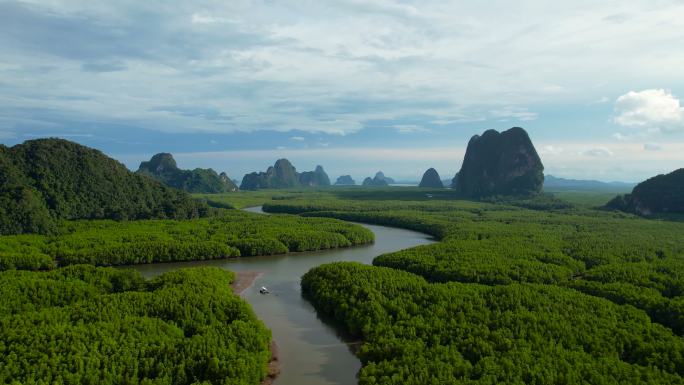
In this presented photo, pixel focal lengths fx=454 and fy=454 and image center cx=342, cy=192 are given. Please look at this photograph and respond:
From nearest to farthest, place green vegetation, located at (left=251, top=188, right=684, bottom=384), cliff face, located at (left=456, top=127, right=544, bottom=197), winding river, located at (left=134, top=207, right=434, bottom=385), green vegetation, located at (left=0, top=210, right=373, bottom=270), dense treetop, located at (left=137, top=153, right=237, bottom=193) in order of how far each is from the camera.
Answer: green vegetation, located at (left=251, top=188, right=684, bottom=384), winding river, located at (left=134, top=207, right=434, bottom=385), green vegetation, located at (left=0, top=210, right=373, bottom=270), cliff face, located at (left=456, top=127, right=544, bottom=197), dense treetop, located at (left=137, top=153, right=237, bottom=193)

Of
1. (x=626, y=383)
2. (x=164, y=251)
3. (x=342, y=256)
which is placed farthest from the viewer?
(x=342, y=256)

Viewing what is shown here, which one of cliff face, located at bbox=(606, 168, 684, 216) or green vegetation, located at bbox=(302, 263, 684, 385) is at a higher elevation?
cliff face, located at bbox=(606, 168, 684, 216)

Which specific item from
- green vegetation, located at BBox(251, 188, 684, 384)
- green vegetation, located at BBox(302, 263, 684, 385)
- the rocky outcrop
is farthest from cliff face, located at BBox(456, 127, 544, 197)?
green vegetation, located at BBox(302, 263, 684, 385)

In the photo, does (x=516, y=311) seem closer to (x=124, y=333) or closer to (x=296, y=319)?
(x=296, y=319)

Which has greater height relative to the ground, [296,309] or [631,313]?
Answer: [631,313]

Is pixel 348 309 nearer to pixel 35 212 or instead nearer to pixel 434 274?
pixel 434 274

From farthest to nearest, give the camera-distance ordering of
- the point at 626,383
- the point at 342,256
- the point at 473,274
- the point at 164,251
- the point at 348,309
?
the point at 342,256, the point at 164,251, the point at 473,274, the point at 348,309, the point at 626,383

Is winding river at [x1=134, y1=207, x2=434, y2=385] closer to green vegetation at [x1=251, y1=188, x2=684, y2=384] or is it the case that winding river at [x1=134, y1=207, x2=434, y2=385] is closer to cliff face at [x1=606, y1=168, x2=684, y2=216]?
green vegetation at [x1=251, y1=188, x2=684, y2=384]

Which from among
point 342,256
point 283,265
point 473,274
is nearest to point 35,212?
point 283,265
